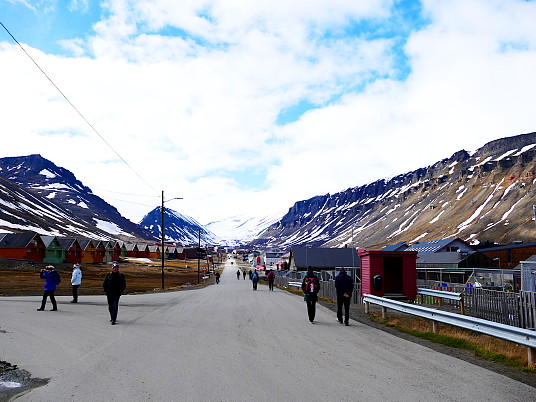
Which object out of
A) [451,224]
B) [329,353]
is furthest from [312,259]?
[451,224]

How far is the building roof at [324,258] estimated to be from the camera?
8269 centimetres

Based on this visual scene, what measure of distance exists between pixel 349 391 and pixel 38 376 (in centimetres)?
513

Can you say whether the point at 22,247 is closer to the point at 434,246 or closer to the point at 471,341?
the point at 434,246

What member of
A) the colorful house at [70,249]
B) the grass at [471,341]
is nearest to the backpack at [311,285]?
the grass at [471,341]

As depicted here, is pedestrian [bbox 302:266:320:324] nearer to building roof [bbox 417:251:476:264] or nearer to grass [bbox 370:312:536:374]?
grass [bbox 370:312:536:374]

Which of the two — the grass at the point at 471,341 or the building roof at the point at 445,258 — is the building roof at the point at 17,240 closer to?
the building roof at the point at 445,258

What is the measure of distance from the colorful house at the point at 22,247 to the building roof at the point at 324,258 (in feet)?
157

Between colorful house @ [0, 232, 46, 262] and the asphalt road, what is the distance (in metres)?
74.0

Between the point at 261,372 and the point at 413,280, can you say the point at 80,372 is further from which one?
the point at 413,280

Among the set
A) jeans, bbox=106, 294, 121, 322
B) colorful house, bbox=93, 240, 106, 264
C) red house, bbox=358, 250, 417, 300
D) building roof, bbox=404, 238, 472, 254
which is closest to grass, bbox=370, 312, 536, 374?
red house, bbox=358, 250, 417, 300

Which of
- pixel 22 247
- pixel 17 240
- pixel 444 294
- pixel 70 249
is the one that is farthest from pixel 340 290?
pixel 70 249

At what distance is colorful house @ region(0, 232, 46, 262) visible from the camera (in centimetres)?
7938

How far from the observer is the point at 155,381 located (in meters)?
7.18

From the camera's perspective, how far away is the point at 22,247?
7931 centimetres
